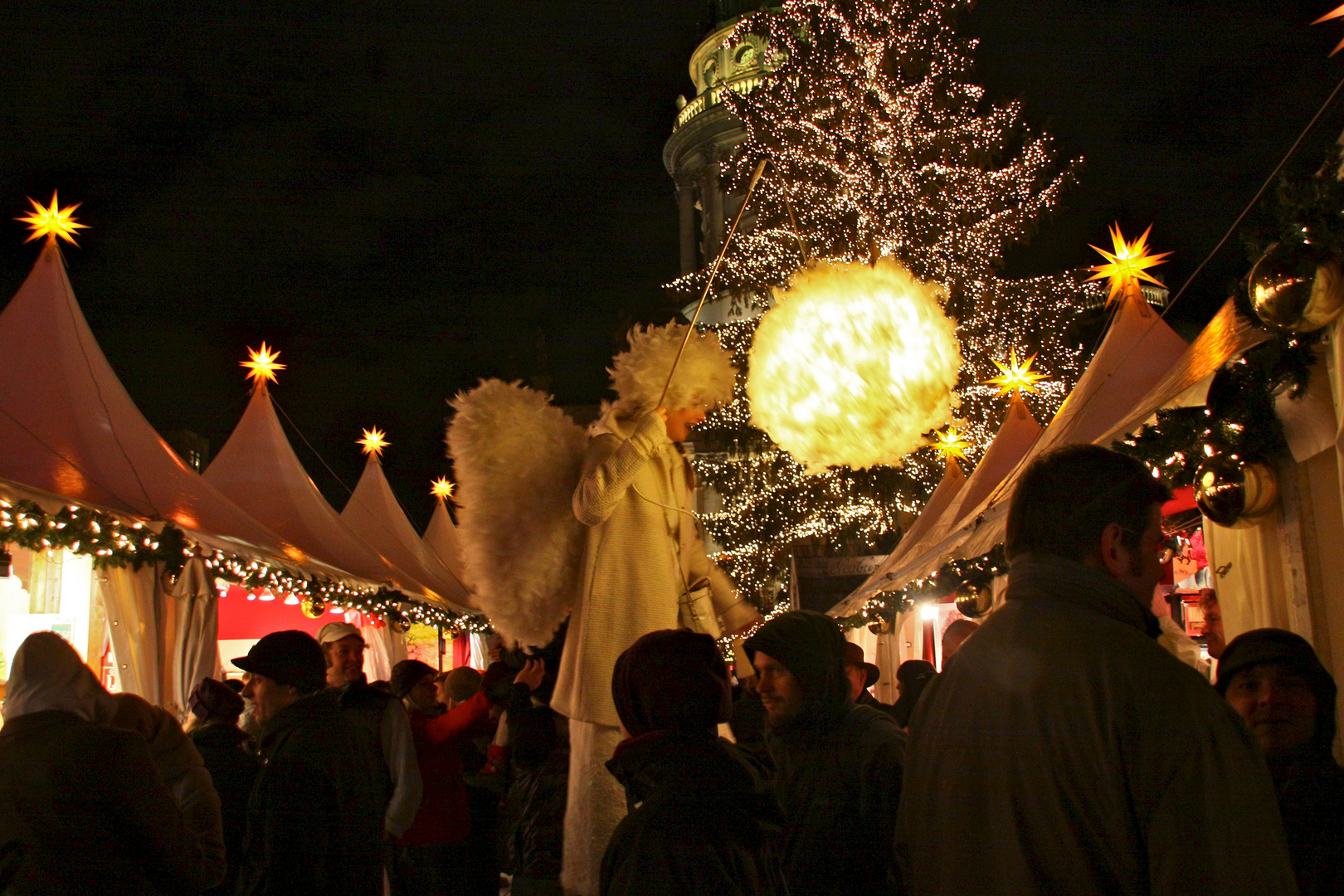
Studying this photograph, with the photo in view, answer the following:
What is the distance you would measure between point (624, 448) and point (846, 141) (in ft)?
42.1

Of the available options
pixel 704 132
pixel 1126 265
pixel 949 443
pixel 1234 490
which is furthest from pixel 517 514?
pixel 704 132

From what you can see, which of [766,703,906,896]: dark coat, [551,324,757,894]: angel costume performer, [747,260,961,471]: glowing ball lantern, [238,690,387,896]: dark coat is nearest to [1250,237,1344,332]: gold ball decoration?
[747,260,961,471]: glowing ball lantern

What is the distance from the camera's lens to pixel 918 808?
1.73 metres

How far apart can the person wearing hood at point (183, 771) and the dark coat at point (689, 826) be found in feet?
5.97

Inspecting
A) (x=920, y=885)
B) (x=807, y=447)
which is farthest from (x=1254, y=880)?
Answer: (x=807, y=447)

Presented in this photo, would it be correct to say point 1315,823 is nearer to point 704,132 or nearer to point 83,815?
point 83,815

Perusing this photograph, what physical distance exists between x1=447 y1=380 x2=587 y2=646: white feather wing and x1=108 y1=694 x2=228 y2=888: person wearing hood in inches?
41.9

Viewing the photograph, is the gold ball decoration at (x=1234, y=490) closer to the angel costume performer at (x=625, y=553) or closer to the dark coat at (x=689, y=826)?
the angel costume performer at (x=625, y=553)

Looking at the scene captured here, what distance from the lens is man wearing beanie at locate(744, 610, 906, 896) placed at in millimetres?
2504

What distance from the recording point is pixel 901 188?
14.8m

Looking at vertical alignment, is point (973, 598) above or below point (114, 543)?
below

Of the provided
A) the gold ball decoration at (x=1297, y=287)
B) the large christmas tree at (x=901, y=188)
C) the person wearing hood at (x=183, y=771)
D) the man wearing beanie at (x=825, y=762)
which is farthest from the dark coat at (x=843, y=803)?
the large christmas tree at (x=901, y=188)

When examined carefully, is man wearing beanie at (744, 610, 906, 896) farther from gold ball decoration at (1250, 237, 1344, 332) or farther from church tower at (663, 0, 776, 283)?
church tower at (663, 0, 776, 283)

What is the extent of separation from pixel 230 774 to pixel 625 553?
6.34ft
